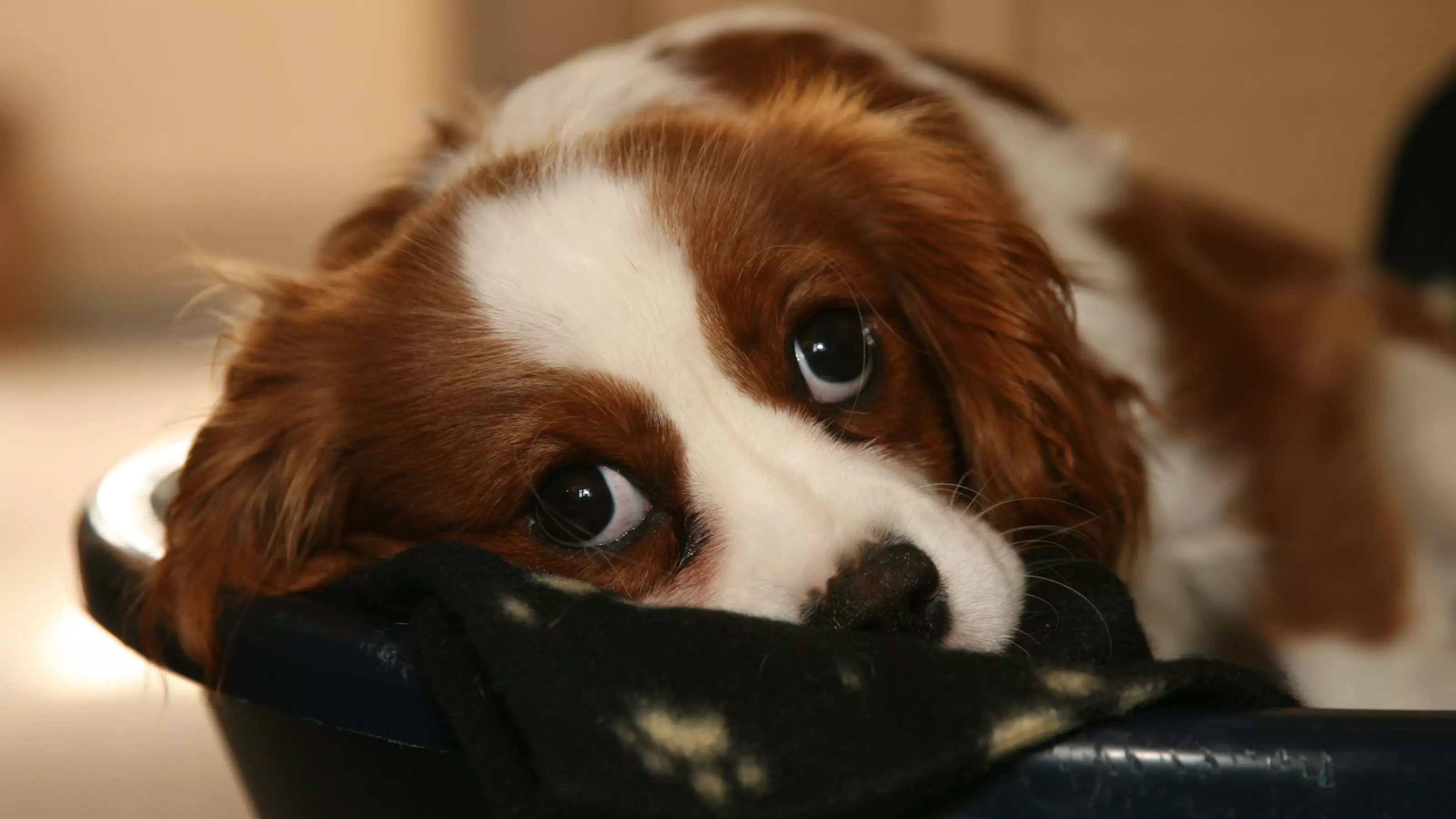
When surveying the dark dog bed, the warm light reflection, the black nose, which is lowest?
the warm light reflection

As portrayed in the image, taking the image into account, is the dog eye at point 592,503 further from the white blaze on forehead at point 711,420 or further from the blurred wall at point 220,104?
the blurred wall at point 220,104

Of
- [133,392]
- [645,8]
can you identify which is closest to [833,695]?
[645,8]

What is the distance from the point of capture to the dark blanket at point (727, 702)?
0.93 metres

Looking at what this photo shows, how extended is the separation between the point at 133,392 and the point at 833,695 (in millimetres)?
4703

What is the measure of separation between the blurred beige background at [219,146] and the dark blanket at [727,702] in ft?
2.00

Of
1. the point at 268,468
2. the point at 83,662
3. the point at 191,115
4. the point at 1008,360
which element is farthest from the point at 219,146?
the point at 1008,360

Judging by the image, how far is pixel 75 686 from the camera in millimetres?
2834

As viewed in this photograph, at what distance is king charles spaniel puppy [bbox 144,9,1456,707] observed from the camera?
137cm

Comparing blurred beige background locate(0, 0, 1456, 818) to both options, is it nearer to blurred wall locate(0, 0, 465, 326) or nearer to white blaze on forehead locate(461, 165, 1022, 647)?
blurred wall locate(0, 0, 465, 326)

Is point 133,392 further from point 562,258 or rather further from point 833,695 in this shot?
point 833,695

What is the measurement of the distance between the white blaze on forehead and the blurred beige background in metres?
0.54

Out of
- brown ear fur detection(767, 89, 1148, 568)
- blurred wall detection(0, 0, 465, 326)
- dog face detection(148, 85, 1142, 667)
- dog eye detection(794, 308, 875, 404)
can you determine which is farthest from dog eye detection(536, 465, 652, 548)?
blurred wall detection(0, 0, 465, 326)

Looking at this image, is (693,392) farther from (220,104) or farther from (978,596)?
(220,104)

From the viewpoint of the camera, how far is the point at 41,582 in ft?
11.0
